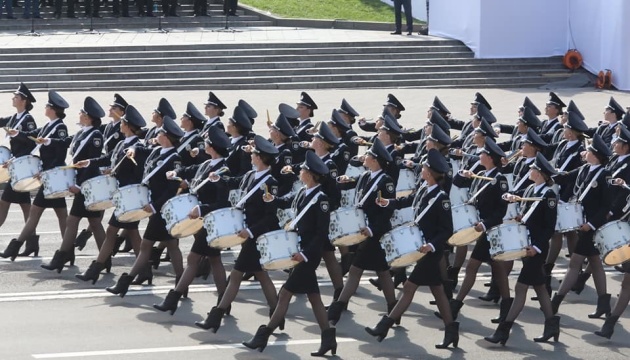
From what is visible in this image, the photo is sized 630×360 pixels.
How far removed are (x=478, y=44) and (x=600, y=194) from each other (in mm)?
18192

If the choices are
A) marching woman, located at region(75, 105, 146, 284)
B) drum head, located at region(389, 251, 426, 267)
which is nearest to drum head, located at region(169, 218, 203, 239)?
marching woman, located at region(75, 105, 146, 284)

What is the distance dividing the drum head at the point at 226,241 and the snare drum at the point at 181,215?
30.0 inches

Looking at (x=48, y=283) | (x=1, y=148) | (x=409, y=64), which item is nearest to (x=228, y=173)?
(x=48, y=283)

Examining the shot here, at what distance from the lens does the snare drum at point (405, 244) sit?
12.9 meters

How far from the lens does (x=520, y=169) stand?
49.3 feet

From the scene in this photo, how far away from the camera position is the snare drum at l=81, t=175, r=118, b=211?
49.2 feet

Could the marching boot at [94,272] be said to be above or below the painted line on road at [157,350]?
below

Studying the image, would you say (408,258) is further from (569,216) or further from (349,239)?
(569,216)

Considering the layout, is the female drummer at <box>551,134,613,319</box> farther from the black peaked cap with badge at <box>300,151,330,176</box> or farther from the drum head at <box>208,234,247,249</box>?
the drum head at <box>208,234,247,249</box>

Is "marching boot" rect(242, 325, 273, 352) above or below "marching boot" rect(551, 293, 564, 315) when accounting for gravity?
above

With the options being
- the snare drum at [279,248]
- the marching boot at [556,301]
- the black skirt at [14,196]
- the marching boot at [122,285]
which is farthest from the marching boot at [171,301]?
the marching boot at [556,301]

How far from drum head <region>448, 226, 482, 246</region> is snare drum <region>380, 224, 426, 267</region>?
807mm

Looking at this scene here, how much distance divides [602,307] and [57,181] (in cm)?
629

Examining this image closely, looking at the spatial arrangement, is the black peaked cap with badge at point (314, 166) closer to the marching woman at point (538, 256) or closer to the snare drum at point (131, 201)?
the marching woman at point (538, 256)
